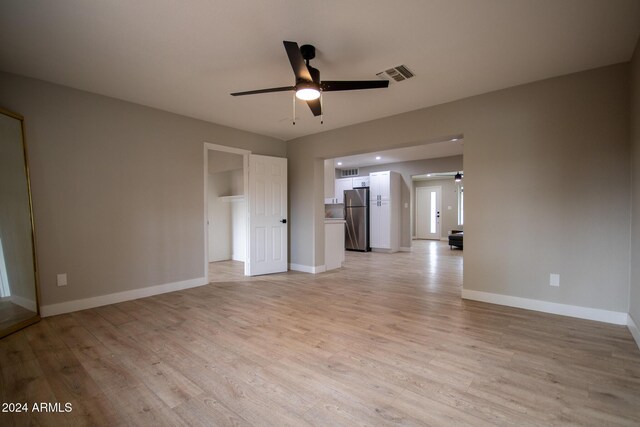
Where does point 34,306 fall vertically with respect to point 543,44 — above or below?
below

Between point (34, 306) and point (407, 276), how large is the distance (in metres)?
5.02

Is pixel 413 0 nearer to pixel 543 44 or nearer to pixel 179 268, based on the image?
pixel 543 44

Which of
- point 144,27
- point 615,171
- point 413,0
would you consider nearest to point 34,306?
point 144,27

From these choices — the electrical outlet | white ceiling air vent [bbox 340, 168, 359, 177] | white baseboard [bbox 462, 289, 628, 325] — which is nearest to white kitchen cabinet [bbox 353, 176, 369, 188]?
white ceiling air vent [bbox 340, 168, 359, 177]

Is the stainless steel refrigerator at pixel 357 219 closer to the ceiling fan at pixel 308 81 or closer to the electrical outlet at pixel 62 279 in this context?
the ceiling fan at pixel 308 81

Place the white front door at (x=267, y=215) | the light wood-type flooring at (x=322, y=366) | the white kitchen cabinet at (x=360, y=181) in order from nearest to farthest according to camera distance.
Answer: the light wood-type flooring at (x=322, y=366), the white front door at (x=267, y=215), the white kitchen cabinet at (x=360, y=181)

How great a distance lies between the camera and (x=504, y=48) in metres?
2.55

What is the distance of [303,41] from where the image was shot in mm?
2420

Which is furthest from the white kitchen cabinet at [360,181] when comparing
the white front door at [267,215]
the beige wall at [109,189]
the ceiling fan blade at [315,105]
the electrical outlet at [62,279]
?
the electrical outlet at [62,279]

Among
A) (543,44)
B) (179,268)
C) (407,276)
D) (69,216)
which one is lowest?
(407,276)

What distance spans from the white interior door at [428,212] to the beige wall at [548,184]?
8.55 metres

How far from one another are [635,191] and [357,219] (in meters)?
6.23

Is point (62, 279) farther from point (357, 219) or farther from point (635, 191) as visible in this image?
point (357, 219)

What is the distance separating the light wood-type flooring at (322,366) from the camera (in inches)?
62.2
